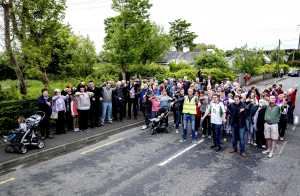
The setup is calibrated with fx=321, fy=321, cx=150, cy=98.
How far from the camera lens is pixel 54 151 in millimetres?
10828

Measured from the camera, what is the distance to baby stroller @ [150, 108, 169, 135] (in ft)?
44.2

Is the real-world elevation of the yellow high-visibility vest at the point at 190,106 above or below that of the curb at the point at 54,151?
above

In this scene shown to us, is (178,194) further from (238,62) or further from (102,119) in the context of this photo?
(238,62)

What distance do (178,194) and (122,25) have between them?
77.4 feet

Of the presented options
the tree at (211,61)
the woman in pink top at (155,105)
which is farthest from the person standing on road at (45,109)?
the tree at (211,61)

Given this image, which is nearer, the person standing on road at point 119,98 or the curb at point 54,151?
the curb at point 54,151

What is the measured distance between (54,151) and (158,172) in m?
3.98

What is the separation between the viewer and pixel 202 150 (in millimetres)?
11094

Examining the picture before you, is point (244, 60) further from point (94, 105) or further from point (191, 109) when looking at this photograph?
point (191, 109)

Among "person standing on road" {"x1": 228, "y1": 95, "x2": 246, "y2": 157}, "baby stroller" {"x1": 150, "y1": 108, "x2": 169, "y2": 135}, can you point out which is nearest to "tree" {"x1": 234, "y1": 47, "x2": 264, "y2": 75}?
"baby stroller" {"x1": 150, "y1": 108, "x2": 169, "y2": 135}

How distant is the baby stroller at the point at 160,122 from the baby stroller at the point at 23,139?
15.3 ft

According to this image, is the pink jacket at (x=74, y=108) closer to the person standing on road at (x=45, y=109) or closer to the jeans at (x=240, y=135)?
the person standing on road at (x=45, y=109)

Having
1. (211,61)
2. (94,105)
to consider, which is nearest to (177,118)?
(94,105)

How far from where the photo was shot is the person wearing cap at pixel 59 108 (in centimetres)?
1247
